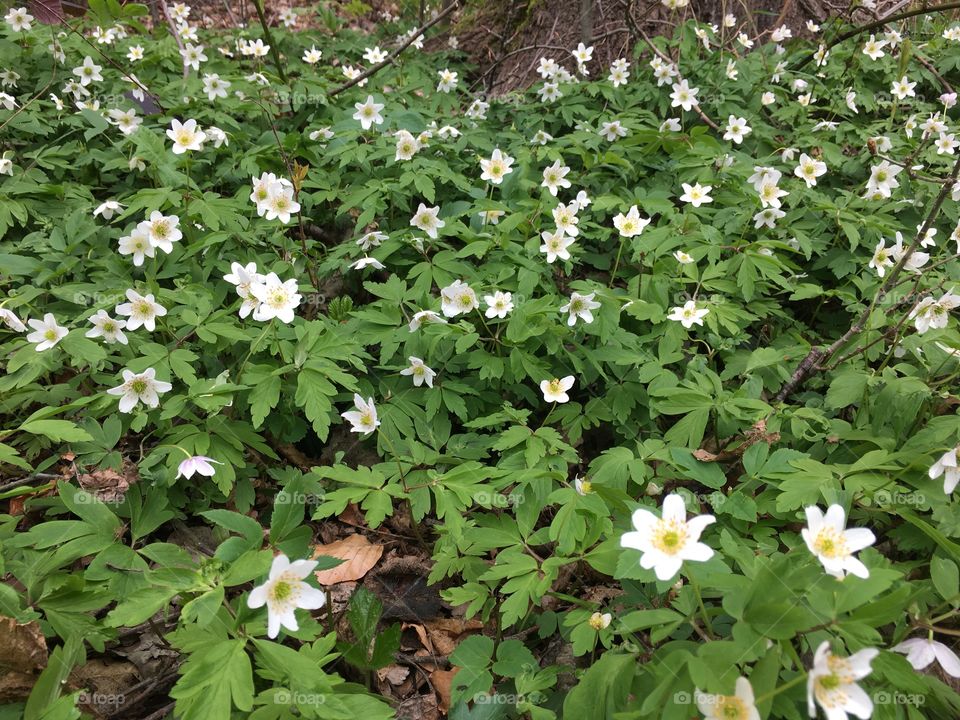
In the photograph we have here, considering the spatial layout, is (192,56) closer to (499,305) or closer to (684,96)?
(499,305)

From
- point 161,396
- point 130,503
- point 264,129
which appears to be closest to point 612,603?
point 130,503

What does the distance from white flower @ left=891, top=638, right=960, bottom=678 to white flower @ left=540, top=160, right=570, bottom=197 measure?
298cm

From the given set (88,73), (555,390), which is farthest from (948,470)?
(88,73)

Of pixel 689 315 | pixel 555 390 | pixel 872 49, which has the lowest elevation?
pixel 555 390

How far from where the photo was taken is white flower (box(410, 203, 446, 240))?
11.0ft

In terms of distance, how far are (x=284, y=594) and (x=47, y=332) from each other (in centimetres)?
196

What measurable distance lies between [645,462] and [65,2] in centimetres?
613

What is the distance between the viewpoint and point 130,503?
2.32 m

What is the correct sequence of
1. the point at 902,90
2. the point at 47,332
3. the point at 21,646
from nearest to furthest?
the point at 21,646
the point at 47,332
the point at 902,90

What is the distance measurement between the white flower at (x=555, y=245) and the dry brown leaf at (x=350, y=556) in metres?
1.85

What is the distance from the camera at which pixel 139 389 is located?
2.57 meters

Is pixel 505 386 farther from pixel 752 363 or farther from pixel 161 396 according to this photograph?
pixel 161 396
